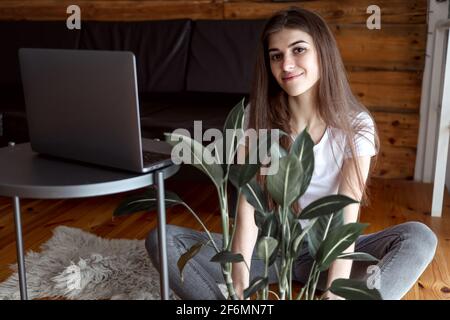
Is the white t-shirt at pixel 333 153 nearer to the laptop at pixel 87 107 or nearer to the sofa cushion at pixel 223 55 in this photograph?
the laptop at pixel 87 107

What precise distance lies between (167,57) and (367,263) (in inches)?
64.3

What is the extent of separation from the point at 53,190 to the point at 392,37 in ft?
6.82

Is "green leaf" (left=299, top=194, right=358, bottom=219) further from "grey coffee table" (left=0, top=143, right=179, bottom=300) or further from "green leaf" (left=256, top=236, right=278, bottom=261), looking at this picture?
"grey coffee table" (left=0, top=143, right=179, bottom=300)

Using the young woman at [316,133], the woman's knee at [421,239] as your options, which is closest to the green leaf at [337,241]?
the young woman at [316,133]

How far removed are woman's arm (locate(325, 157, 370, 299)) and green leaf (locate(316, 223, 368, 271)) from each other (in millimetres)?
295

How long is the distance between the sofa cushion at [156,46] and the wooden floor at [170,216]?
1.73 feet

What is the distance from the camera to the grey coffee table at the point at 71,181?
3.01 feet

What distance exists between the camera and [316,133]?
1.31 meters

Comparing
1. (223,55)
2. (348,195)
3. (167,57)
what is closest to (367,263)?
(348,195)

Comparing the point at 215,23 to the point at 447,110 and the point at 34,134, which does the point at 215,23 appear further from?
the point at 34,134

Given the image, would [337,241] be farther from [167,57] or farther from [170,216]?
[167,57]
